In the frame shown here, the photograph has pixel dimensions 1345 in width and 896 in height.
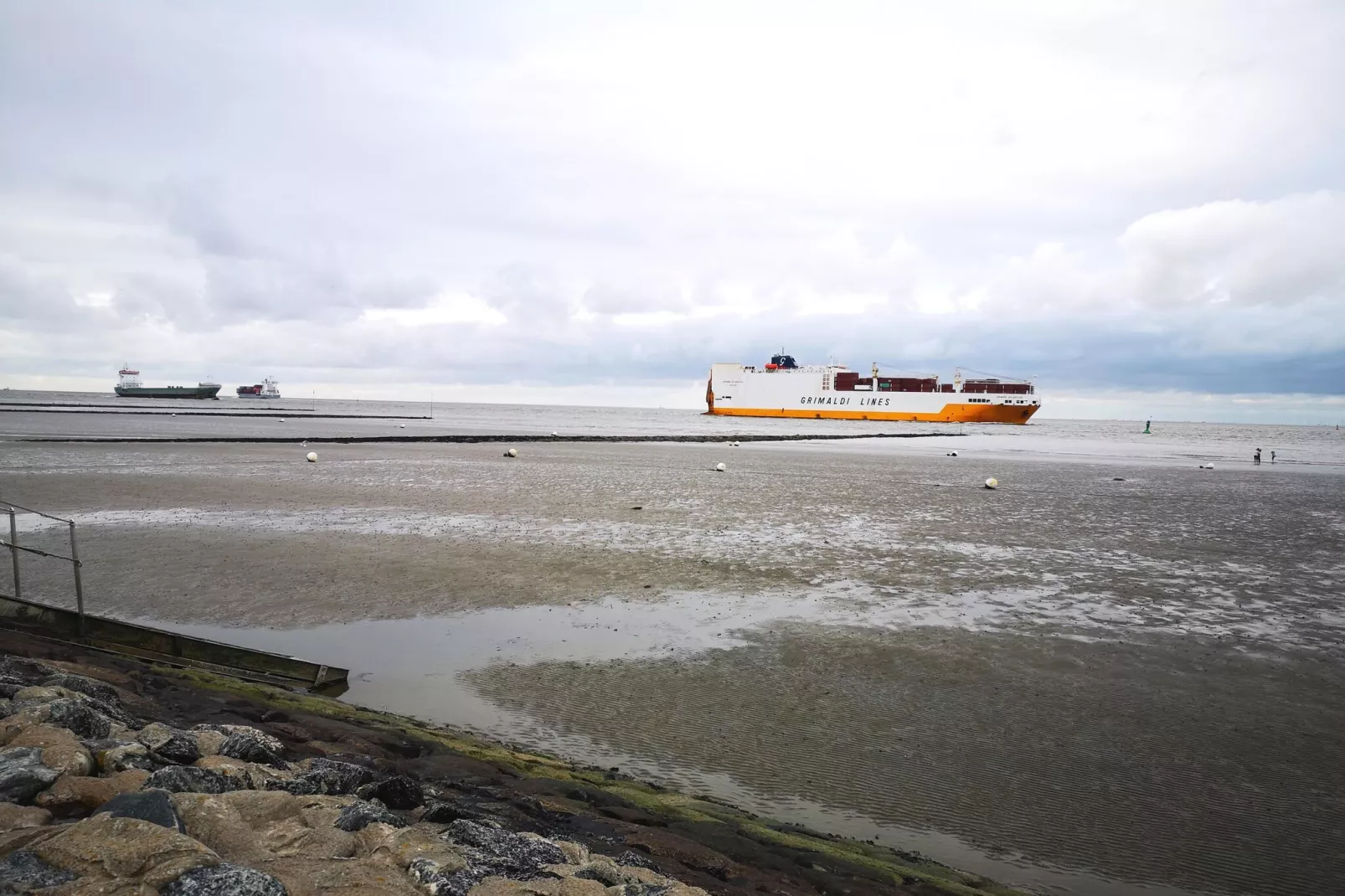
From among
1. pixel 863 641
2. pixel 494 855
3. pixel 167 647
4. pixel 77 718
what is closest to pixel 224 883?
pixel 494 855

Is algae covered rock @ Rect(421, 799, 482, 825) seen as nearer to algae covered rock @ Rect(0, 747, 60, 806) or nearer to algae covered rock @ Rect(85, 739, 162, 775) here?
algae covered rock @ Rect(85, 739, 162, 775)

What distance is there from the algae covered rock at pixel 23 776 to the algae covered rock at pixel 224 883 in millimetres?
1379

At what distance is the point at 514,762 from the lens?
5.54m

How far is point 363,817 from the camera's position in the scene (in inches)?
149

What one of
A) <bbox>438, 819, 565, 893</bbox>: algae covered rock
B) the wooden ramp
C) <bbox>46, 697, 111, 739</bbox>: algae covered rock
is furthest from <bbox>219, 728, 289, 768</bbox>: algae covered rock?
the wooden ramp

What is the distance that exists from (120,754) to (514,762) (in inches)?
91.3

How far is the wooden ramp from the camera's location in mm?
7504

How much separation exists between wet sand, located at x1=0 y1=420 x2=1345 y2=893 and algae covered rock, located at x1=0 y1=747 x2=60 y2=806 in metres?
3.25

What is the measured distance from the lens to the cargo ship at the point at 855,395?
9838 cm

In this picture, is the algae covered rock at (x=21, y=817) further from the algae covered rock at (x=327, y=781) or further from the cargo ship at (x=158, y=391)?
the cargo ship at (x=158, y=391)

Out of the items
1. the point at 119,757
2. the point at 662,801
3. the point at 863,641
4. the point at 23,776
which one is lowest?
the point at 863,641

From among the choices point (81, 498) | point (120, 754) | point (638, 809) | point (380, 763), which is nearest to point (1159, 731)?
point (638, 809)

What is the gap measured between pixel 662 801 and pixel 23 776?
3332 mm

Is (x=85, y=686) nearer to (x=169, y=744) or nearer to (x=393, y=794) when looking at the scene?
(x=169, y=744)
